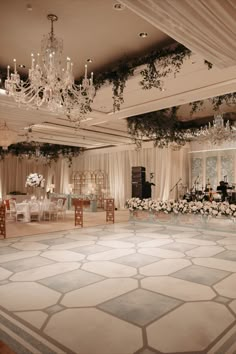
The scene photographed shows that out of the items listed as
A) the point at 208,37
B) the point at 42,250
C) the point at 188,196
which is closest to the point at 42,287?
the point at 42,250

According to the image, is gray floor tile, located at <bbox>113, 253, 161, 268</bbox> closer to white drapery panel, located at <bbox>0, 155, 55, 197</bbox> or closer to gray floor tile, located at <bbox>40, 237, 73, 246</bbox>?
gray floor tile, located at <bbox>40, 237, 73, 246</bbox>

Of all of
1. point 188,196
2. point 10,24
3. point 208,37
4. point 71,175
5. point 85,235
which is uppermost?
point 10,24

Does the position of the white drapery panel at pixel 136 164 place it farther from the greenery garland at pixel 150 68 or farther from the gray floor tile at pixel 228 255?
the greenery garland at pixel 150 68

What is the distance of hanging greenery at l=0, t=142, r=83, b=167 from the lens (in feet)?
48.4

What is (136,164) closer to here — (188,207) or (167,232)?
(188,207)

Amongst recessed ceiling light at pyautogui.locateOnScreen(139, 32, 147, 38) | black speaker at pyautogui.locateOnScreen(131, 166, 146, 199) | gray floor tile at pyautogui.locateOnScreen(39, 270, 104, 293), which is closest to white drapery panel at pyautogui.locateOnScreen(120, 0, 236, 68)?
recessed ceiling light at pyautogui.locateOnScreen(139, 32, 147, 38)

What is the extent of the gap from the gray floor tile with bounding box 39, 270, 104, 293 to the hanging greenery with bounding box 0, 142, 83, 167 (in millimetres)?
11440

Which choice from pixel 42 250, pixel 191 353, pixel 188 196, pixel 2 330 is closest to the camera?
pixel 191 353

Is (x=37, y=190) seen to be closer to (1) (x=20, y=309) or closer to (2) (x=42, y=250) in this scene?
(2) (x=42, y=250)

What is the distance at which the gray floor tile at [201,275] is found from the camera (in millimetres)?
3707

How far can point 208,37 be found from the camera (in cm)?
288

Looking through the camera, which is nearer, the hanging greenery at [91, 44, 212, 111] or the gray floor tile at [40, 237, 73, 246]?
the hanging greenery at [91, 44, 212, 111]

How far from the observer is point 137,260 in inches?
186

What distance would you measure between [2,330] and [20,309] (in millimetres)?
411
